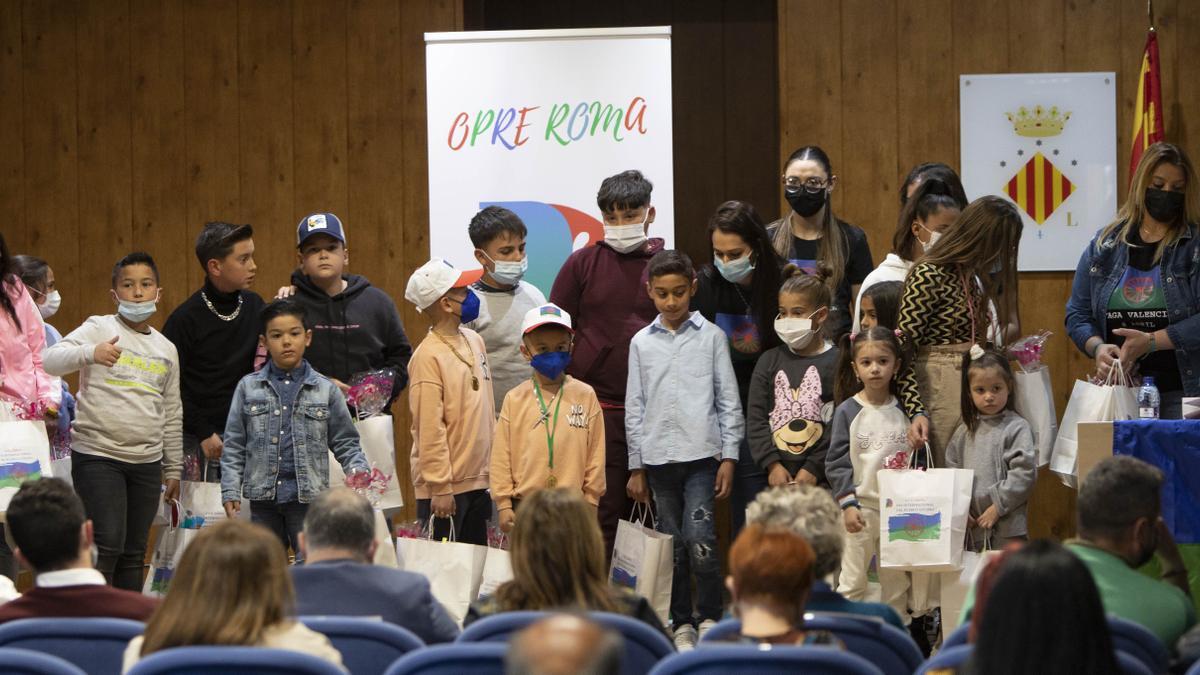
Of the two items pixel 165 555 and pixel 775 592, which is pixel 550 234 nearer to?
pixel 165 555

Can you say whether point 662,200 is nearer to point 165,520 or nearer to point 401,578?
point 165,520

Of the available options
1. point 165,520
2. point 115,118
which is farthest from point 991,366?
point 115,118

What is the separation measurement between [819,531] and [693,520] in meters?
2.13

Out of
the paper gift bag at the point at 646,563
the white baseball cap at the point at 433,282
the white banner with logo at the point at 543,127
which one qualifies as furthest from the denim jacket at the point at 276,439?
the white banner with logo at the point at 543,127

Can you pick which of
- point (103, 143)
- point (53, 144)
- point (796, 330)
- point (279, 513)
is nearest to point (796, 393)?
point (796, 330)

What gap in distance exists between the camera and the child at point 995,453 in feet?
15.5

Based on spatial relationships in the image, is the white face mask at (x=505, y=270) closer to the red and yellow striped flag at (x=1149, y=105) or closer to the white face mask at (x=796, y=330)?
the white face mask at (x=796, y=330)

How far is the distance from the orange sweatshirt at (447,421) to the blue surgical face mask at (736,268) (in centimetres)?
103

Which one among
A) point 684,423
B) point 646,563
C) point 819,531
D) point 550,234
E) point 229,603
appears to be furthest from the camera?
point 550,234

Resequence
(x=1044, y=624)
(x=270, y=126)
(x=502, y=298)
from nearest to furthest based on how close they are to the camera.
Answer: (x=1044, y=624)
(x=502, y=298)
(x=270, y=126)

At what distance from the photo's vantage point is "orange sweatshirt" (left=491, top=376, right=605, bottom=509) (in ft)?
16.7

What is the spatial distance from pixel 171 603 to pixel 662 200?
4069mm

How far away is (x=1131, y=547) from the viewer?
3092 millimetres

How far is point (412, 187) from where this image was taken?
23.5 feet
